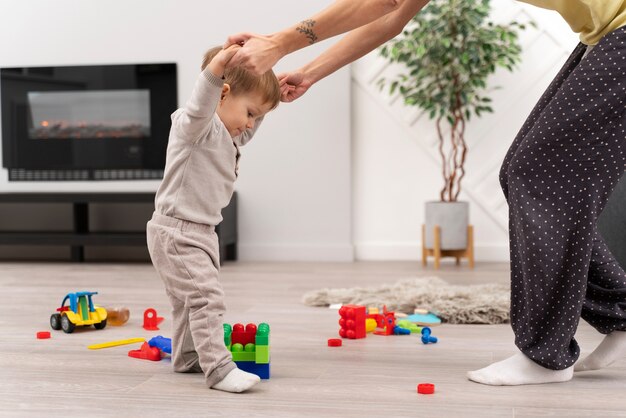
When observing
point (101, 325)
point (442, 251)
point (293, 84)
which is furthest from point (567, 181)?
point (442, 251)

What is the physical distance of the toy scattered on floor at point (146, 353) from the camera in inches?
87.0

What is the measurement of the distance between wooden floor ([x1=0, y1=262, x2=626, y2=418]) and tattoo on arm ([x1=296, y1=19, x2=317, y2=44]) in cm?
78

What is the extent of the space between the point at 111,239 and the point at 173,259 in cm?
292

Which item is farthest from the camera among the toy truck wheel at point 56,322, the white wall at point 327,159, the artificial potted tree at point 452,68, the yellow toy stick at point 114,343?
the white wall at point 327,159

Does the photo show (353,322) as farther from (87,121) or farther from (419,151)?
(87,121)

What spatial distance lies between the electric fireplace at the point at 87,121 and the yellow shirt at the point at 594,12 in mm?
3407

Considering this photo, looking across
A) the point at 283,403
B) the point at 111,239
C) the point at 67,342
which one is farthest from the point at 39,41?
the point at 283,403

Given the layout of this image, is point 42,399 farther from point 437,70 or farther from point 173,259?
point 437,70

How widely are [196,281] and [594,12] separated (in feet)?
3.42

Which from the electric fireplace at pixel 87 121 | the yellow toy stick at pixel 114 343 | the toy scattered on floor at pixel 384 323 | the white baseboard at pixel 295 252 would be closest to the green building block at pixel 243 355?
the yellow toy stick at pixel 114 343

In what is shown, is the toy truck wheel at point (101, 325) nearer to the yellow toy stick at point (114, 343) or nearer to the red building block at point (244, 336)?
the yellow toy stick at point (114, 343)

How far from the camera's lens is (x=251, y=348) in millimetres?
1974

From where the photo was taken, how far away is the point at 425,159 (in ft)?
15.9

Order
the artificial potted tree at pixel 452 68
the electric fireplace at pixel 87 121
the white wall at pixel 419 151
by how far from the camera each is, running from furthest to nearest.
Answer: the electric fireplace at pixel 87 121, the white wall at pixel 419 151, the artificial potted tree at pixel 452 68
